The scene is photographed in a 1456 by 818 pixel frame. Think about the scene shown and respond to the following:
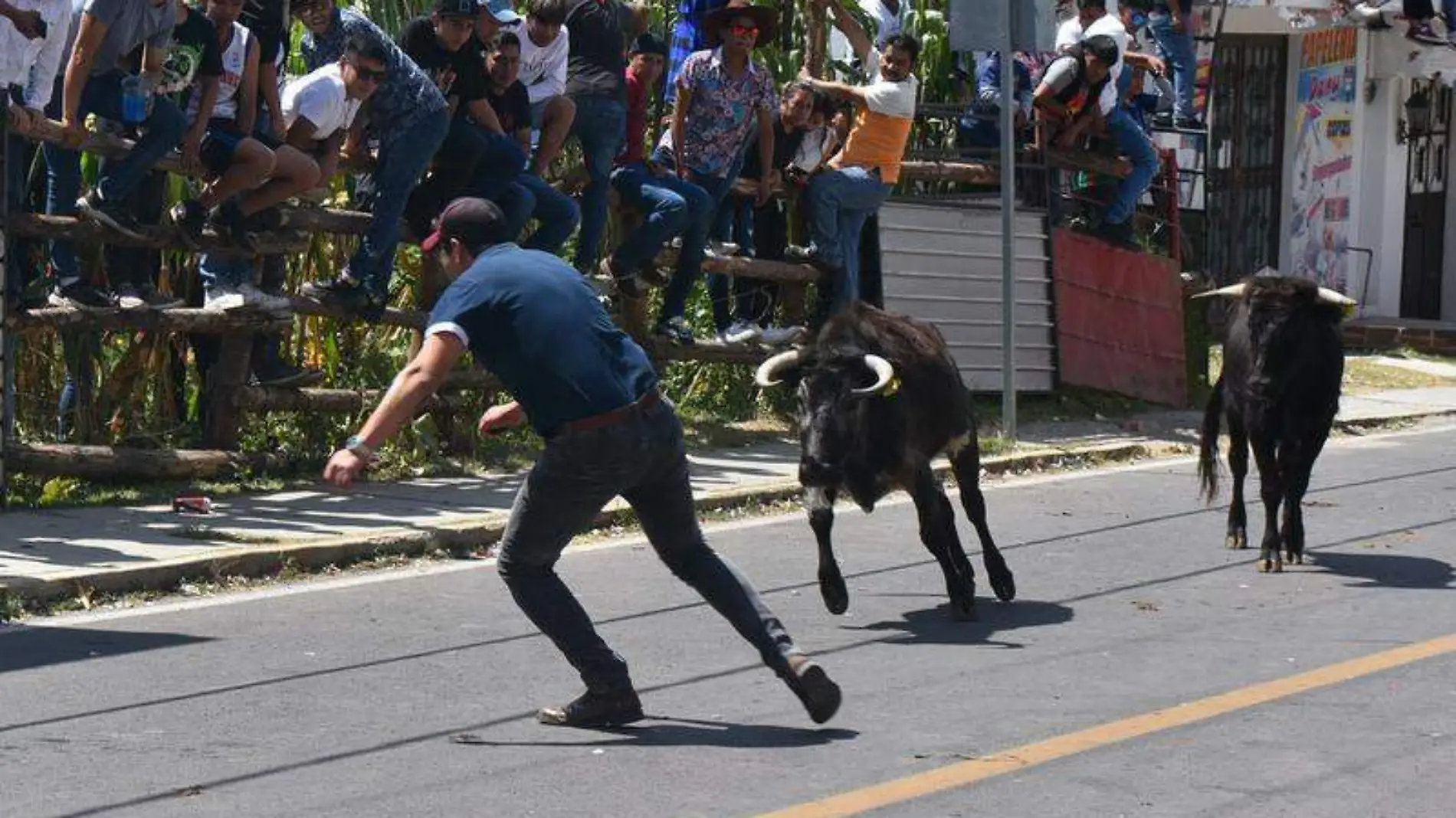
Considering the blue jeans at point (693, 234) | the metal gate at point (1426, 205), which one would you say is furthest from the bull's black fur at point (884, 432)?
the metal gate at point (1426, 205)

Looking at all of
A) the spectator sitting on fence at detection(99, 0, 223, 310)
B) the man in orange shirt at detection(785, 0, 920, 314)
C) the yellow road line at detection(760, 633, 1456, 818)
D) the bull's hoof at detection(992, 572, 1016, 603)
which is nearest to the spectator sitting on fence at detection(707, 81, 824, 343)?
the man in orange shirt at detection(785, 0, 920, 314)

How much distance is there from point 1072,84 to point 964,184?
1215 millimetres

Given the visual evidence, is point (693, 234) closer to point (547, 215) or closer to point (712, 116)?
point (712, 116)

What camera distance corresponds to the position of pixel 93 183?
45.4 feet

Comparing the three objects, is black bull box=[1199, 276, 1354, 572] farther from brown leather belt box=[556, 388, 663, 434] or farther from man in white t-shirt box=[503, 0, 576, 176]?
brown leather belt box=[556, 388, 663, 434]

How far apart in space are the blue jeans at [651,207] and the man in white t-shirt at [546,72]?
79 centimetres

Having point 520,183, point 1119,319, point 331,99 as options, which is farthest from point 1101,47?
point 331,99

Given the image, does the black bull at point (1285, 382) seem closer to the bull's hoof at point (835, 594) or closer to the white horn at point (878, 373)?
the bull's hoof at point (835, 594)

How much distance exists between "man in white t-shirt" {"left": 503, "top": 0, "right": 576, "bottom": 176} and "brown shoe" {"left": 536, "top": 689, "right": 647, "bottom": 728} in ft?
21.0

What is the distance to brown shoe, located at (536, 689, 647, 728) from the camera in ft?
27.8

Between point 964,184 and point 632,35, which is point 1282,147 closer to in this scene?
point 964,184

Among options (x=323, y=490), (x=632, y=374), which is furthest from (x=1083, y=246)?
(x=632, y=374)

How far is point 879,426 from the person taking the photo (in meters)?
10.6

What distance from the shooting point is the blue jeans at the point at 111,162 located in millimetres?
12633
